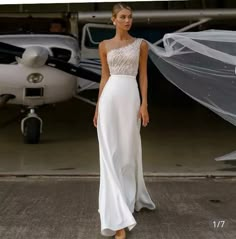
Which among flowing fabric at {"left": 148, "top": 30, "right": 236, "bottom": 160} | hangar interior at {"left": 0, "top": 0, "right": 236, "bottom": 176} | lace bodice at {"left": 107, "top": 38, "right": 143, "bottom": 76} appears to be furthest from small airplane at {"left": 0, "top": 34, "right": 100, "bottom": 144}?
lace bodice at {"left": 107, "top": 38, "right": 143, "bottom": 76}

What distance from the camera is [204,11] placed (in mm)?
9914

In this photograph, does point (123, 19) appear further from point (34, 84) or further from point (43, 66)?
point (34, 84)

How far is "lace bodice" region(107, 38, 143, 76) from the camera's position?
15.3 feet

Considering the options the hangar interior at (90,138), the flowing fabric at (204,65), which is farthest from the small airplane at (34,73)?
the flowing fabric at (204,65)

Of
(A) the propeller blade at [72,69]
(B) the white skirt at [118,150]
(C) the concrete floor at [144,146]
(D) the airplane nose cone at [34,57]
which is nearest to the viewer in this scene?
(B) the white skirt at [118,150]

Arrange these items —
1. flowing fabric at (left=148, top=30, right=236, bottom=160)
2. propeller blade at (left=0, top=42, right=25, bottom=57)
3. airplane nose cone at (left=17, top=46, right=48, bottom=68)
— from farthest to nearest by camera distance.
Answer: propeller blade at (left=0, top=42, right=25, bottom=57) < airplane nose cone at (left=17, top=46, right=48, bottom=68) < flowing fabric at (left=148, top=30, right=236, bottom=160)

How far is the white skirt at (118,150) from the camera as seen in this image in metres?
4.45

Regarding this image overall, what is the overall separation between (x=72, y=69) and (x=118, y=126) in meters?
5.37

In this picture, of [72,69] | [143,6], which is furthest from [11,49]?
[143,6]

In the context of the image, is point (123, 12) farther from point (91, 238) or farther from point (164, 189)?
point (164, 189)

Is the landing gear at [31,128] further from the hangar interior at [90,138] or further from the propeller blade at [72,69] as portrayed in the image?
the propeller blade at [72,69]

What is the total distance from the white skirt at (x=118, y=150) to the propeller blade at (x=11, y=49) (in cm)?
495

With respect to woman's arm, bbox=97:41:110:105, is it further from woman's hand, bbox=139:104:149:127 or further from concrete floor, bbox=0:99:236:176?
concrete floor, bbox=0:99:236:176

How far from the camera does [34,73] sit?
9.54 metres
